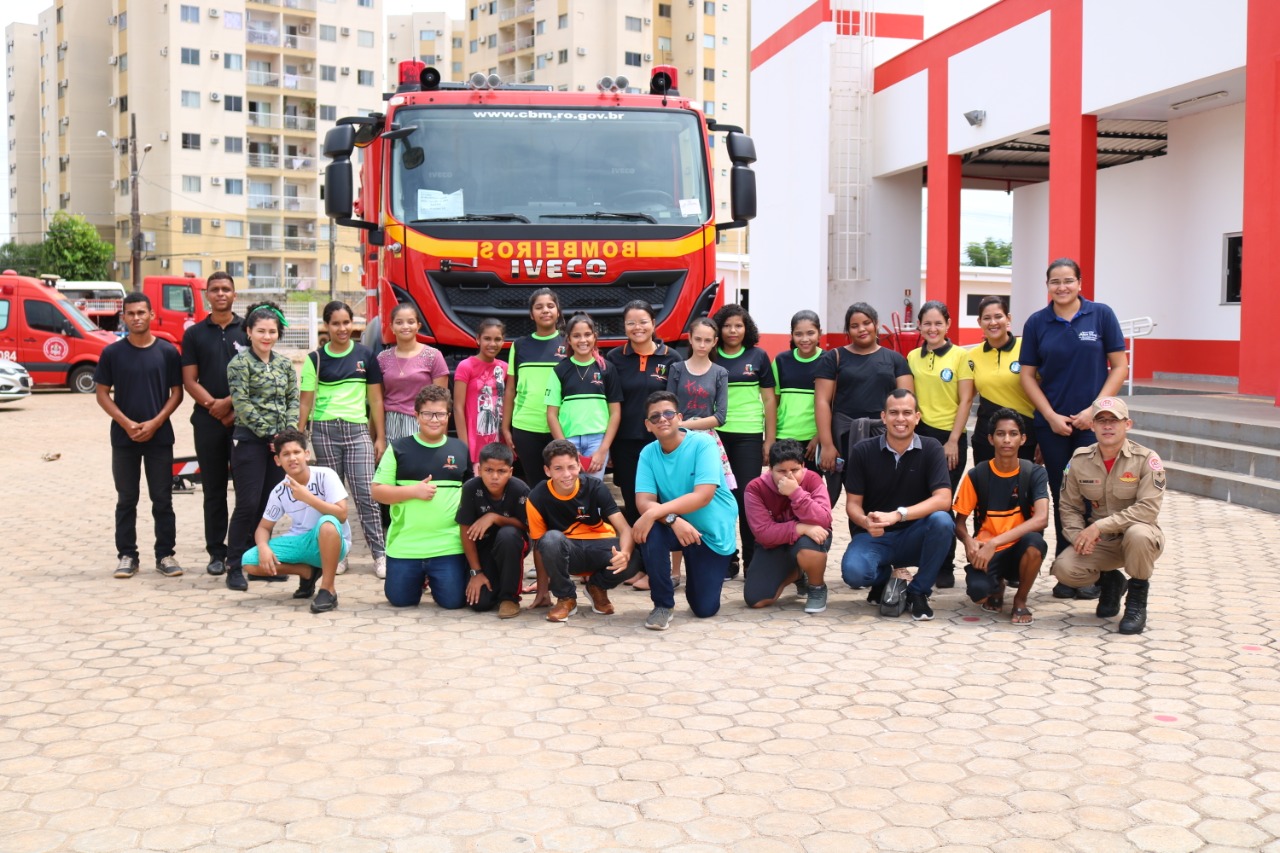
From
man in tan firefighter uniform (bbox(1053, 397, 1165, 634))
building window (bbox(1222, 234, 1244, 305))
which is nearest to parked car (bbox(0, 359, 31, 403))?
building window (bbox(1222, 234, 1244, 305))

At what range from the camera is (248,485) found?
7379 millimetres

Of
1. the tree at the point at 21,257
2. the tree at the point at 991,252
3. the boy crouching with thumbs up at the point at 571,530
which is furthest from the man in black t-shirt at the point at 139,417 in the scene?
the tree at the point at 991,252

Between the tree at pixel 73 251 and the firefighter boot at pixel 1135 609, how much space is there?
201ft

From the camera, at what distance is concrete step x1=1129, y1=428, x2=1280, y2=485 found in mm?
10578

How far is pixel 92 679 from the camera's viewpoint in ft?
17.9

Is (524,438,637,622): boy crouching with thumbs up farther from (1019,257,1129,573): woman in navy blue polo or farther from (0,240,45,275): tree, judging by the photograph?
(0,240,45,275): tree

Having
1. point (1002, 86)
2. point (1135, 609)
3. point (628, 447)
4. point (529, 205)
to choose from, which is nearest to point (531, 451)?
point (628, 447)

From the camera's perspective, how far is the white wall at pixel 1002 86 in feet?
57.2

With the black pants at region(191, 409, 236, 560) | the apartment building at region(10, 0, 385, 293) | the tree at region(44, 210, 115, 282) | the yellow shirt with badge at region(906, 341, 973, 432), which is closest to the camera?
the yellow shirt with badge at region(906, 341, 973, 432)

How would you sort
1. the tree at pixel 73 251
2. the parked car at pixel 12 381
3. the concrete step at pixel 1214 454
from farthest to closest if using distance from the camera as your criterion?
1. the tree at pixel 73 251
2. the parked car at pixel 12 381
3. the concrete step at pixel 1214 454

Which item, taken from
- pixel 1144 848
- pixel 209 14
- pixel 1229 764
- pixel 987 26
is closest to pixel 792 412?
pixel 1229 764

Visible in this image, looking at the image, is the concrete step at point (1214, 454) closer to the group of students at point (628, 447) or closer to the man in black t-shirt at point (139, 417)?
the group of students at point (628, 447)

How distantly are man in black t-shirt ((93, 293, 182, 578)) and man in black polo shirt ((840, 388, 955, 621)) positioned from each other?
4.24 metres

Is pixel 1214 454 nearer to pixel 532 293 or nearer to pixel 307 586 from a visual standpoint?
pixel 532 293
